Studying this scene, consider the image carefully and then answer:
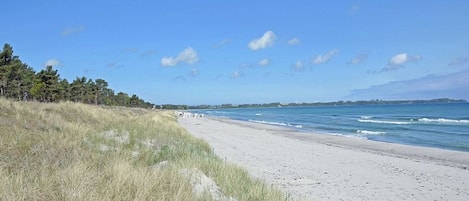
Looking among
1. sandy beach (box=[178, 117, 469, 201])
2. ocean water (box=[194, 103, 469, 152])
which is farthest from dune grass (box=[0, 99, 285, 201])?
ocean water (box=[194, 103, 469, 152])

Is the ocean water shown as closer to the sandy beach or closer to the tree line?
the sandy beach

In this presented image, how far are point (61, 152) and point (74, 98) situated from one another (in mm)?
69858

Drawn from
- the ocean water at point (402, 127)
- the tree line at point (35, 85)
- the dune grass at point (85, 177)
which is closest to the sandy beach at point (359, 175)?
the dune grass at point (85, 177)

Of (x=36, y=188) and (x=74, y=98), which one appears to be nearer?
(x=36, y=188)

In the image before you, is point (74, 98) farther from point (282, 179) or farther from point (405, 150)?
point (282, 179)

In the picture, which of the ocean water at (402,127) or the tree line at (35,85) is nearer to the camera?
the ocean water at (402,127)

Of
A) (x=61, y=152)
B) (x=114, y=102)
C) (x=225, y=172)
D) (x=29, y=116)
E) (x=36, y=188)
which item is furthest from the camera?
(x=114, y=102)

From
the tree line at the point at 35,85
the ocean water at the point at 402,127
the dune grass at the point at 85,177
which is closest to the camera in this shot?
the dune grass at the point at 85,177

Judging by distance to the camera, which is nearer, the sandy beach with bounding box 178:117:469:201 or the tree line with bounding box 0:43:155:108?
the sandy beach with bounding box 178:117:469:201

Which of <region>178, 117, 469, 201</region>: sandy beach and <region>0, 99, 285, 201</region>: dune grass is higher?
<region>0, 99, 285, 201</region>: dune grass

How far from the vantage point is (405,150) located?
22984 millimetres

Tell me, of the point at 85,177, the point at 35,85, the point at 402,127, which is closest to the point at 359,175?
the point at 85,177

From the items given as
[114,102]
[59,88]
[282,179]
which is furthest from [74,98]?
[282,179]

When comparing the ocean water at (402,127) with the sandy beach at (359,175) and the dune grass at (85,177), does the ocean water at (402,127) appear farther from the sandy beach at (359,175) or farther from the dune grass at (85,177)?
the dune grass at (85,177)
